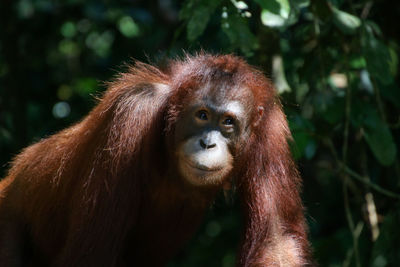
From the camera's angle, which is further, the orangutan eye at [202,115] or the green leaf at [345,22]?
the green leaf at [345,22]

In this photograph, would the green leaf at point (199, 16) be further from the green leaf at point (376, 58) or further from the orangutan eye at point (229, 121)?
the green leaf at point (376, 58)

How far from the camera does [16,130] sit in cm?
693

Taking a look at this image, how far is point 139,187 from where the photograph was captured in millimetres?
4258

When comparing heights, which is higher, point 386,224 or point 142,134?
point 142,134

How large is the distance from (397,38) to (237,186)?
2.81 metres

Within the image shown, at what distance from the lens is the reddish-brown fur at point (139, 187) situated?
4160 mm

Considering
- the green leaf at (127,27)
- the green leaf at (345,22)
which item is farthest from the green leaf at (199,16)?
the green leaf at (127,27)

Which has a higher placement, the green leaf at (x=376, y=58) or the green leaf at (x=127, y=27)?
the green leaf at (x=376, y=58)

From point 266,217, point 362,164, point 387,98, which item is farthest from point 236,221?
point 266,217

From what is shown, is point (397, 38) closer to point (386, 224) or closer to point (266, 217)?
point (386, 224)

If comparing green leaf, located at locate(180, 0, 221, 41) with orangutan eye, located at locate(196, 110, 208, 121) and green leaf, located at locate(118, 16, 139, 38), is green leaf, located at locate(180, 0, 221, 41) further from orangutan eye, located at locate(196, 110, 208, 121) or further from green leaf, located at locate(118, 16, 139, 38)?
green leaf, located at locate(118, 16, 139, 38)

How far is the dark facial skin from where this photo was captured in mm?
4176

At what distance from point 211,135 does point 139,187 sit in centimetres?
57

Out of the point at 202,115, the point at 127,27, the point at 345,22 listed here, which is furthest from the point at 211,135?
the point at 127,27
